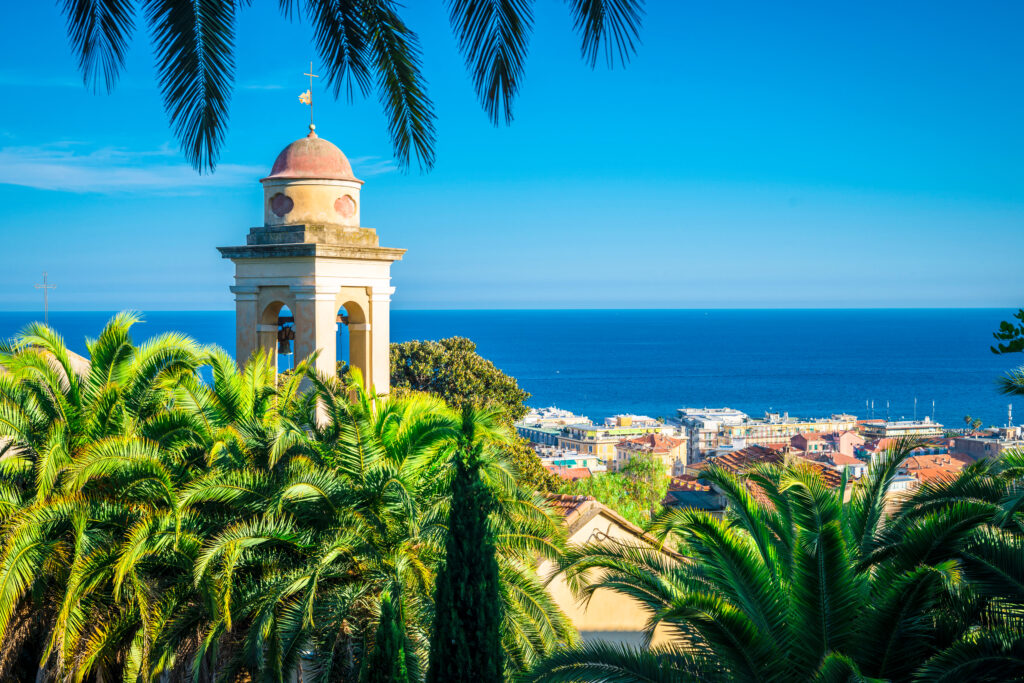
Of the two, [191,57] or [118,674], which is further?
[118,674]

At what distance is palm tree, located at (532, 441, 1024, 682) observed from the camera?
6.47m

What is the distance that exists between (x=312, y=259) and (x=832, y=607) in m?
10.2

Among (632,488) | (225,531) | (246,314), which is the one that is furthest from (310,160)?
(632,488)

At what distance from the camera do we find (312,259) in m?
14.8

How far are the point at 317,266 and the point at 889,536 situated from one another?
31.4 feet

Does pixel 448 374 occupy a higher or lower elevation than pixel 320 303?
higher

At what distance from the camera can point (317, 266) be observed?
14.9 m

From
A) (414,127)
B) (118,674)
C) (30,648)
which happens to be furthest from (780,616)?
(30,648)

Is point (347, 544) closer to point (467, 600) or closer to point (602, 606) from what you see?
point (467, 600)

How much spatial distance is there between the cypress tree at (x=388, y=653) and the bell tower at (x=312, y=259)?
7.05 meters

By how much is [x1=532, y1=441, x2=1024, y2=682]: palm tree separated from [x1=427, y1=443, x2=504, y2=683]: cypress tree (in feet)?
3.07

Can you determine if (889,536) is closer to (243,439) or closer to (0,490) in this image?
(243,439)

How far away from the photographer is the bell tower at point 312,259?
14.9m

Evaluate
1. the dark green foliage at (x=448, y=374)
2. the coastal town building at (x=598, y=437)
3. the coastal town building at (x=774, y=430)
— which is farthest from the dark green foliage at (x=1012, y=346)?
the coastal town building at (x=774, y=430)
